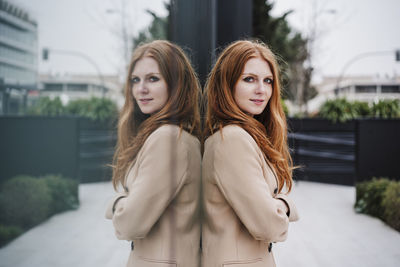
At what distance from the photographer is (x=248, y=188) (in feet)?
3.47

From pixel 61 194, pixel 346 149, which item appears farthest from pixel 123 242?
pixel 346 149

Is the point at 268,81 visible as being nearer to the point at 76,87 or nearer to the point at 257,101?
the point at 257,101

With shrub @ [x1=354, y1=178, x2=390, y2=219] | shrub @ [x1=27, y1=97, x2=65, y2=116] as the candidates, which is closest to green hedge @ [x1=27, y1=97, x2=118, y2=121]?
shrub @ [x1=27, y1=97, x2=65, y2=116]

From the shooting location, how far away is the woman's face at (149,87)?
1.20 metres

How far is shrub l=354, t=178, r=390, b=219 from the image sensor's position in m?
2.96

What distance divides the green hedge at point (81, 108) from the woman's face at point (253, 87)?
0.56 meters

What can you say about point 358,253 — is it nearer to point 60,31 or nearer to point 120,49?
point 120,49

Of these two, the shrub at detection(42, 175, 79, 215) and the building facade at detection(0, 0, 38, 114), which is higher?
the building facade at detection(0, 0, 38, 114)

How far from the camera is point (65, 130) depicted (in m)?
1.61

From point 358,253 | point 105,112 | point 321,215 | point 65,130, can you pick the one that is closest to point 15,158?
point 65,130

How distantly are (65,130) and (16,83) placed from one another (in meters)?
0.34

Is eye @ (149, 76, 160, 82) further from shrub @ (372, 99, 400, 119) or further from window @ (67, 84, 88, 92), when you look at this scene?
shrub @ (372, 99, 400, 119)

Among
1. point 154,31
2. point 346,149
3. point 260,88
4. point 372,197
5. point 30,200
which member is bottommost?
point 372,197

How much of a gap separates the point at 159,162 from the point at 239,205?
33 centimetres
